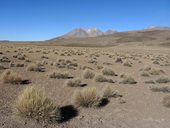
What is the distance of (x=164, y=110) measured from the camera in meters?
10.6

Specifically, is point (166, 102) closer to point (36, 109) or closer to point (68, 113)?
point (68, 113)

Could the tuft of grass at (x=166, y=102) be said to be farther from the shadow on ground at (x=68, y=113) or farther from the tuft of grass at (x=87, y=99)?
the shadow on ground at (x=68, y=113)

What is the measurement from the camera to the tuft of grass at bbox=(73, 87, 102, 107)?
10648mm

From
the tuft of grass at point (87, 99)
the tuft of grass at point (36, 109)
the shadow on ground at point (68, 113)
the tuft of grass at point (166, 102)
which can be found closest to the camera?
the tuft of grass at point (36, 109)

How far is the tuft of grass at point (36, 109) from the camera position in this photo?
854 cm

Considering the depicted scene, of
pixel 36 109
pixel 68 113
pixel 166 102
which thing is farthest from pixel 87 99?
pixel 166 102

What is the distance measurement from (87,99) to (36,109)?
2.68m

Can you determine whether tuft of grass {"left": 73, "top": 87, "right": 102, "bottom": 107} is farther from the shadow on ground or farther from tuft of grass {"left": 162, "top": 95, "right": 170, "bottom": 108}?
tuft of grass {"left": 162, "top": 95, "right": 170, "bottom": 108}

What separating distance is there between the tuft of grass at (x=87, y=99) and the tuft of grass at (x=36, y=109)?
6.12 ft

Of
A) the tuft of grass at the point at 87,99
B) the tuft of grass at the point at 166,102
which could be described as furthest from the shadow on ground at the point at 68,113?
the tuft of grass at the point at 166,102

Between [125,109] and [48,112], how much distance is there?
338 cm

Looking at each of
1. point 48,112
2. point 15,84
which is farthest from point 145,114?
point 15,84

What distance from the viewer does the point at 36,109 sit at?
28.3ft

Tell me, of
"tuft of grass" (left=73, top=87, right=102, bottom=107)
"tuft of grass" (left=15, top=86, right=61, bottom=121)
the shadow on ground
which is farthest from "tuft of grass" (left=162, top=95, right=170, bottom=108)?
"tuft of grass" (left=15, top=86, right=61, bottom=121)
